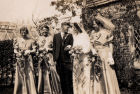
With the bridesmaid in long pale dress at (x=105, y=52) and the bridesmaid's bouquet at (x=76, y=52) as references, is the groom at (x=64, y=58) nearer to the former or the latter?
the bridesmaid's bouquet at (x=76, y=52)

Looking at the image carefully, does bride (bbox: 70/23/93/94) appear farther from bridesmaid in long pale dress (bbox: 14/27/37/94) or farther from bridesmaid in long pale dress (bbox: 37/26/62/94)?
bridesmaid in long pale dress (bbox: 14/27/37/94)

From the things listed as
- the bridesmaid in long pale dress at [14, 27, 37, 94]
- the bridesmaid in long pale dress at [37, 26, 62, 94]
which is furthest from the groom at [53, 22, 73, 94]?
the bridesmaid in long pale dress at [14, 27, 37, 94]

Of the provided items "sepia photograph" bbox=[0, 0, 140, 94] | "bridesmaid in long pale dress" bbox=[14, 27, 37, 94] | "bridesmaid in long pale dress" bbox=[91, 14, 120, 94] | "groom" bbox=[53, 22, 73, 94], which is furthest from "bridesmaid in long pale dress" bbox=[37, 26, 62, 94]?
"bridesmaid in long pale dress" bbox=[91, 14, 120, 94]

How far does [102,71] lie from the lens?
18.5 feet

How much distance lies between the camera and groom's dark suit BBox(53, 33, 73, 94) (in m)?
6.78

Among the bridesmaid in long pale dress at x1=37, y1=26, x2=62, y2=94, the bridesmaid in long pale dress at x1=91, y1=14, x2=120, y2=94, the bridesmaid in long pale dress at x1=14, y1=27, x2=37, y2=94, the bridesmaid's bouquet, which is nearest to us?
the bridesmaid in long pale dress at x1=91, y1=14, x2=120, y2=94

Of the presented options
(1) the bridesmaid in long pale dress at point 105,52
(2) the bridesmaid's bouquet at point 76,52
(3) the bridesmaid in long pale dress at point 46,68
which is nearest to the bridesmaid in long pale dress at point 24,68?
(3) the bridesmaid in long pale dress at point 46,68

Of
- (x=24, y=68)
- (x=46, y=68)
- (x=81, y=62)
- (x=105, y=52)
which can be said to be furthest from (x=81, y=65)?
(x=24, y=68)

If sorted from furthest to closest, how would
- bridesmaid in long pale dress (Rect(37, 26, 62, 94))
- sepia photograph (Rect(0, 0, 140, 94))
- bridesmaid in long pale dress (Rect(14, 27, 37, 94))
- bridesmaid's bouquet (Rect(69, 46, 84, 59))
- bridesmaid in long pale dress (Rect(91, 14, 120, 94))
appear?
1. bridesmaid in long pale dress (Rect(14, 27, 37, 94))
2. bridesmaid in long pale dress (Rect(37, 26, 62, 94))
3. bridesmaid's bouquet (Rect(69, 46, 84, 59))
4. sepia photograph (Rect(0, 0, 140, 94))
5. bridesmaid in long pale dress (Rect(91, 14, 120, 94))

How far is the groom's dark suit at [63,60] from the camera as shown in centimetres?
678

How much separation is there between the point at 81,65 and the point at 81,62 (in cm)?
8

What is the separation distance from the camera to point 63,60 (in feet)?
22.5

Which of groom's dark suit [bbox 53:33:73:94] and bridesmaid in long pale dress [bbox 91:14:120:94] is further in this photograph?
groom's dark suit [bbox 53:33:73:94]

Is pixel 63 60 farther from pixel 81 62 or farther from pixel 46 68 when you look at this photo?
pixel 81 62
